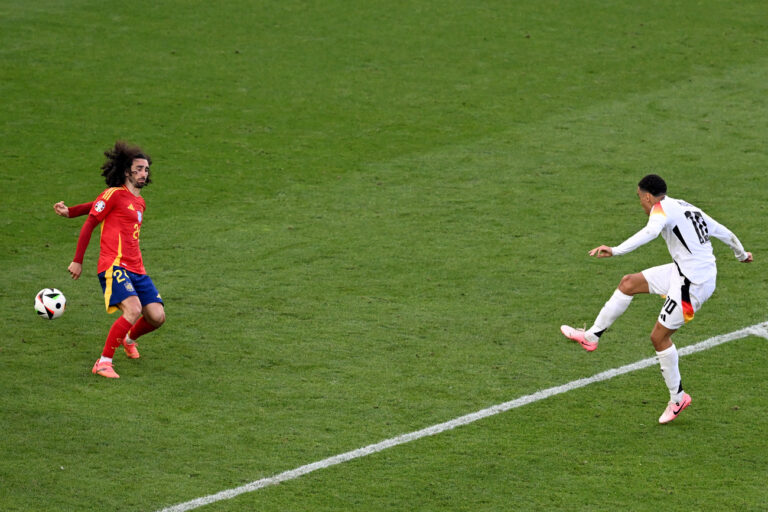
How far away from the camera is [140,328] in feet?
29.5

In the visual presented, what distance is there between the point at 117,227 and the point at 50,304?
1.11 m

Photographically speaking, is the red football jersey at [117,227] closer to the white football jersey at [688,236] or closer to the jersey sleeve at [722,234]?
the white football jersey at [688,236]

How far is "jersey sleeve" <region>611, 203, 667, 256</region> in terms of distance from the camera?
300 inches

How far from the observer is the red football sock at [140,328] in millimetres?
8938

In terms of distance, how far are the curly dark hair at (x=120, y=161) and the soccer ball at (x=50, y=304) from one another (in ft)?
4.02

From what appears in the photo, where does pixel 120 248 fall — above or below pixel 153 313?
above

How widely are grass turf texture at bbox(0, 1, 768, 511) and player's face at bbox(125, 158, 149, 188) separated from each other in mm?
1577

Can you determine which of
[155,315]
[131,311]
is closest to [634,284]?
[155,315]

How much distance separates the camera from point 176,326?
389 inches

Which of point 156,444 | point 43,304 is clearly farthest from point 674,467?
point 43,304

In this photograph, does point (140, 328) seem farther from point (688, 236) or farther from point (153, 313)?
point (688, 236)

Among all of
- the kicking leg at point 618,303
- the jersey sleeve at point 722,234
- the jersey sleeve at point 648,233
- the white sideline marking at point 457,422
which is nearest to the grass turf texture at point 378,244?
the white sideline marking at point 457,422

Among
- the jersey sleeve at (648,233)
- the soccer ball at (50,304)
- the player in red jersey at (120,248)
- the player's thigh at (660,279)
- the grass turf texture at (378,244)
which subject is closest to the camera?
the grass turf texture at (378,244)

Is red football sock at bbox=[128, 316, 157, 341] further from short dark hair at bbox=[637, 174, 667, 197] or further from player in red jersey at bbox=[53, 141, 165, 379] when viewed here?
short dark hair at bbox=[637, 174, 667, 197]
